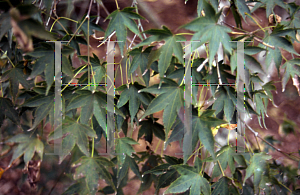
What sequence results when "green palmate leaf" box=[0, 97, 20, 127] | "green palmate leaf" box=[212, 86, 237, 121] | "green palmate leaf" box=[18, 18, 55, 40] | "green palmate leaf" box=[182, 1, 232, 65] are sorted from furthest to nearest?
"green palmate leaf" box=[0, 97, 20, 127], "green palmate leaf" box=[212, 86, 237, 121], "green palmate leaf" box=[182, 1, 232, 65], "green palmate leaf" box=[18, 18, 55, 40]

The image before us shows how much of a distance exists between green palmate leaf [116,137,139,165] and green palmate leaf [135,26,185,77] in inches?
9.5

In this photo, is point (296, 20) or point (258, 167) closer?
point (258, 167)

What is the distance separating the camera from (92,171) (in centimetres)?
61

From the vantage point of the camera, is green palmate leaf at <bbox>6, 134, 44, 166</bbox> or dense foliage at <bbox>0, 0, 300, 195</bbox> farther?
green palmate leaf at <bbox>6, 134, 44, 166</bbox>

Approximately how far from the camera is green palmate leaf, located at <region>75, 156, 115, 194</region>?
23.6 inches

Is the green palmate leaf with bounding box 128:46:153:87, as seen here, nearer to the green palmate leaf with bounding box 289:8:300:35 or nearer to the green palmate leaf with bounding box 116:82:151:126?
the green palmate leaf with bounding box 116:82:151:126

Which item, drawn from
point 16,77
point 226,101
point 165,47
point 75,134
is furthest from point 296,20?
point 16,77

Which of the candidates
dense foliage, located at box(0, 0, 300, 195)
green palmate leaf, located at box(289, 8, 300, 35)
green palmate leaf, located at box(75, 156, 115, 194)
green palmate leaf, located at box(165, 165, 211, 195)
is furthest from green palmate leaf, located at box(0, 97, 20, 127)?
green palmate leaf, located at box(289, 8, 300, 35)

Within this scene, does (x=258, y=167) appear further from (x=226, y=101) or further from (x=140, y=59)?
(x=140, y=59)

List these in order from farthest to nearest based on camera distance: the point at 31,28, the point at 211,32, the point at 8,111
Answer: the point at 8,111, the point at 211,32, the point at 31,28

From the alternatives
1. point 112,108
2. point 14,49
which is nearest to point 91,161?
point 112,108

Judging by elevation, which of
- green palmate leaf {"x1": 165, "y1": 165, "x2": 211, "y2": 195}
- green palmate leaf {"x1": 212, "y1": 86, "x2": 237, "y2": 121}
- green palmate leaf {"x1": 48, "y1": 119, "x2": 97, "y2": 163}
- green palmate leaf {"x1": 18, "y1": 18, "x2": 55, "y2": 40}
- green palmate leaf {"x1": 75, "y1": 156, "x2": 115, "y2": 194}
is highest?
green palmate leaf {"x1": 18, "y1": 18, "x2": 55, "y2": 40}

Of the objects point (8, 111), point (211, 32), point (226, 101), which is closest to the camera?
point (211, 32)

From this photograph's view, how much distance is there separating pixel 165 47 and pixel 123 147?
1.05 ft
